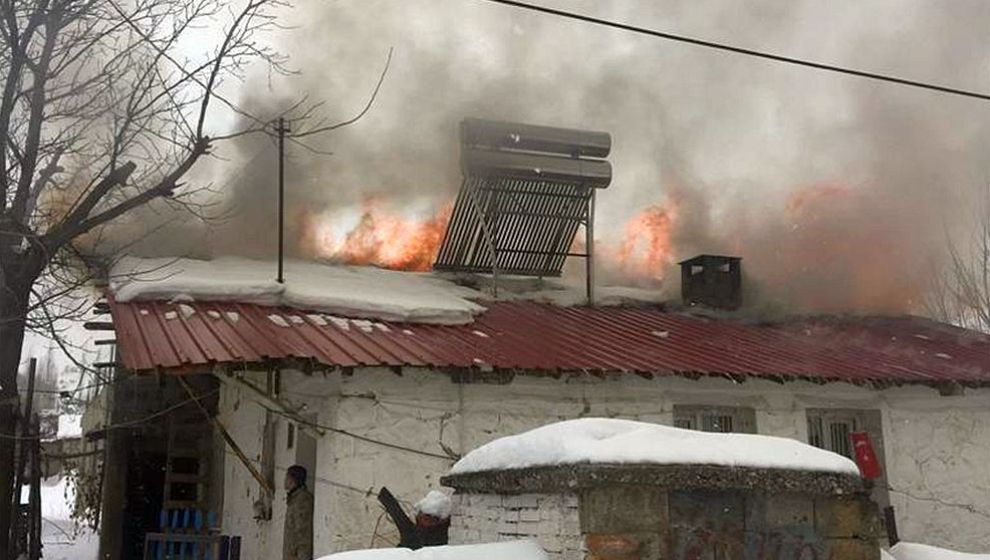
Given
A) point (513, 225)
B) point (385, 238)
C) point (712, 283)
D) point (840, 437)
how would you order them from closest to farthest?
point (840, 437), point (513, 225), point (712, 283), point (385, 238)

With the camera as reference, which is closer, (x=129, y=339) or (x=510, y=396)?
(x=129, y=339)

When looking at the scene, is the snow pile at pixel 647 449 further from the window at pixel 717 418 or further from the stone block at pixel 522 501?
the window at pixel 717 418

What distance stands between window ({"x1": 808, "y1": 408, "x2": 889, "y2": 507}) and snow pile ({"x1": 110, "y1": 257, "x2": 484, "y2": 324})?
4.19m

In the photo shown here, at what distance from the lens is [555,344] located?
1010 cm

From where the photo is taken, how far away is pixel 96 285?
Answer: 11273mm

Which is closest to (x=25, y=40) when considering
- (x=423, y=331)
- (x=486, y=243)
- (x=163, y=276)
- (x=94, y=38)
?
(x=94, y=38)

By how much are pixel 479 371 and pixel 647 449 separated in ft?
14.8

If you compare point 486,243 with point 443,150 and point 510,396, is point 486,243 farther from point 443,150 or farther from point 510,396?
point 510,396

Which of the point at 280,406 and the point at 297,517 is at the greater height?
the point at 280,406

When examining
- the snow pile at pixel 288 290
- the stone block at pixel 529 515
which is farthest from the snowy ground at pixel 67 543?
the stone block at pixel 529 515

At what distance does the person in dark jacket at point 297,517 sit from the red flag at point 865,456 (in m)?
5.85

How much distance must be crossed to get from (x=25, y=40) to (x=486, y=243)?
6623 millimetres

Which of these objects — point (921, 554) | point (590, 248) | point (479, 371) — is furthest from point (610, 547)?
point (590, 248)

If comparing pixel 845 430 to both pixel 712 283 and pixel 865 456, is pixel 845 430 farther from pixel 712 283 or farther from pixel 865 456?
pixel 712 283
